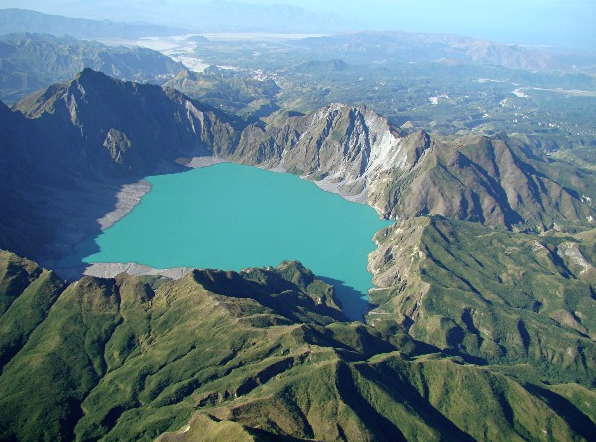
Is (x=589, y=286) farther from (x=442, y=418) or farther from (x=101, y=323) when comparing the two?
(x=101, y=323)

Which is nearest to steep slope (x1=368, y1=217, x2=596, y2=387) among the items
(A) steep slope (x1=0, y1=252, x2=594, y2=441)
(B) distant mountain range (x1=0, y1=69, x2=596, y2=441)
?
(B) distant mountain range (x1=0, y1=69, x2=596, y2=441)

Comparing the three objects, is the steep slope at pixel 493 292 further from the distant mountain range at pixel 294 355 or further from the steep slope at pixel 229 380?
the steep slope at pixel 229 380

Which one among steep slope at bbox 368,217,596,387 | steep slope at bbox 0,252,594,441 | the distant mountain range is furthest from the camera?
steep slope at bbox 368,217,596,387

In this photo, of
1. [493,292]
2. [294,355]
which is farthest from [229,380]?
[493,292]

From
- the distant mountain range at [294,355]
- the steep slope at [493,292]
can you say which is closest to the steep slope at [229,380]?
the distant mountain range at [294,355]

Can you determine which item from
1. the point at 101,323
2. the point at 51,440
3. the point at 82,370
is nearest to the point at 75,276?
the point at 101,323

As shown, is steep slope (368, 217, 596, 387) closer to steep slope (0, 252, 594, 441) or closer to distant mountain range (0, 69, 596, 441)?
distant mountain range (0, 69, 596, 441)
